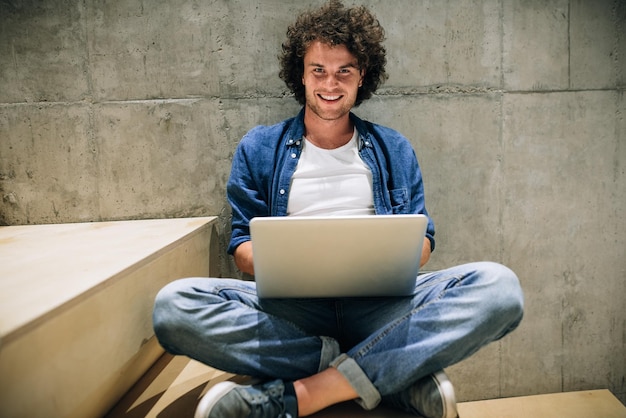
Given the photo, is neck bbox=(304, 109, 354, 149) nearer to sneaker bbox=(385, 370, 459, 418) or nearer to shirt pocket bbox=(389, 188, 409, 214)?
shirt pocket bbox=(389, 188, 409, 214)

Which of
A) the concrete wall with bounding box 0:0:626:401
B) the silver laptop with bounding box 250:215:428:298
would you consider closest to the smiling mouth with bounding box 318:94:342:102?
the concrete wall with bounding box 0:0:626:401

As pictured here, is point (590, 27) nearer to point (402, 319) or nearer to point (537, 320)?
point (537, 320)

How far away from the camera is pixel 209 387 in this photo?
1316 millimetres

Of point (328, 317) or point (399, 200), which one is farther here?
point (399, 200)

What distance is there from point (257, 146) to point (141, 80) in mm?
688

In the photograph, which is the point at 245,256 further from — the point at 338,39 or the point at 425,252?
the point at 338,39

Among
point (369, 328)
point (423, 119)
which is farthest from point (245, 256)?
point (423, 119)

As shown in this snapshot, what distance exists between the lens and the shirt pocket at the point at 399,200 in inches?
61.3

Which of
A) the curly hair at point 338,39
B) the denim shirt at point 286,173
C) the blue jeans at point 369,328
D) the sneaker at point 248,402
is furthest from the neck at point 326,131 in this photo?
the sneaker at point 248,402

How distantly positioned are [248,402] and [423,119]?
1.44m

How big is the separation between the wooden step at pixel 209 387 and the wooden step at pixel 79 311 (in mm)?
54

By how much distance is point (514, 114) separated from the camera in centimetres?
193

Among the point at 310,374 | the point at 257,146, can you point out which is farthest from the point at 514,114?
the point at 310,374

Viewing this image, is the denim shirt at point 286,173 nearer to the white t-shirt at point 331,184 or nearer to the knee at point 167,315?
the white t-shirt at point 331,184
